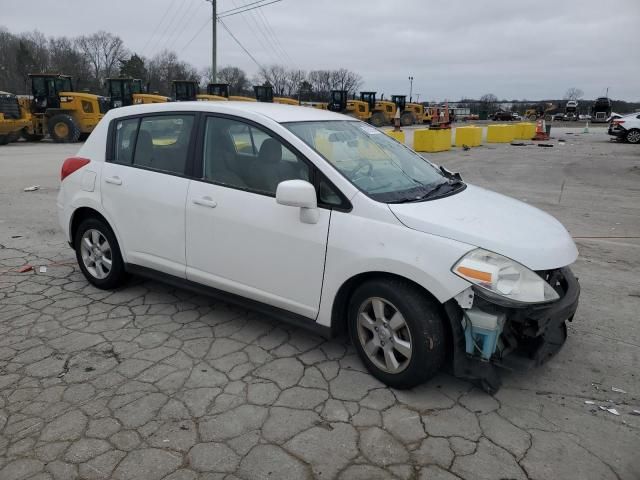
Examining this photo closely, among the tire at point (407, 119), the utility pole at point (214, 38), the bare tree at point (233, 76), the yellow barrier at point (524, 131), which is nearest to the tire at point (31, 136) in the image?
the utility pole at point (214, 38)

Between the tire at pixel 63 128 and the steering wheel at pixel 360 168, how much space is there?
65.3 ft

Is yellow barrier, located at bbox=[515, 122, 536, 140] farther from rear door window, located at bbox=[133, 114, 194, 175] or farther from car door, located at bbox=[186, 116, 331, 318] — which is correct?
car door, located at bbox=[186, 116, 331, 318]

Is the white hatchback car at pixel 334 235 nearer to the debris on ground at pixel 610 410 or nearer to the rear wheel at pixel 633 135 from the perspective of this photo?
the debris on ground at pixel 610 410

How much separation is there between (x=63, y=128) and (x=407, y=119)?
28.7 meters

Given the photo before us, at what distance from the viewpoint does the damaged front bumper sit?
270 cm

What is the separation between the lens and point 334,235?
3.03 meters

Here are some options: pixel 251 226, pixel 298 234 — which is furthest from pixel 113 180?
pixel 298 234

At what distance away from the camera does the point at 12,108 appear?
18.9 metres

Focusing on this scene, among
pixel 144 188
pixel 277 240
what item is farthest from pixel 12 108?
pixel 277 240

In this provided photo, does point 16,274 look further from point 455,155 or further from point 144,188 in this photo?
point 455,155

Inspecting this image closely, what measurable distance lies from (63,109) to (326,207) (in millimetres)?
20754

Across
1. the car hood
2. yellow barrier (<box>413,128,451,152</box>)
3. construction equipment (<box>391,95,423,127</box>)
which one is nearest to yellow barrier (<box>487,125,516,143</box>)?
yellow barrier (<box>413,128,451,152</box>)

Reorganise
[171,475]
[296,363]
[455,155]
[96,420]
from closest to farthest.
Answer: [171,475] → [96,420] → [296,363] → [455,155]

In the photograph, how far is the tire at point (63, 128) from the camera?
788 inches
